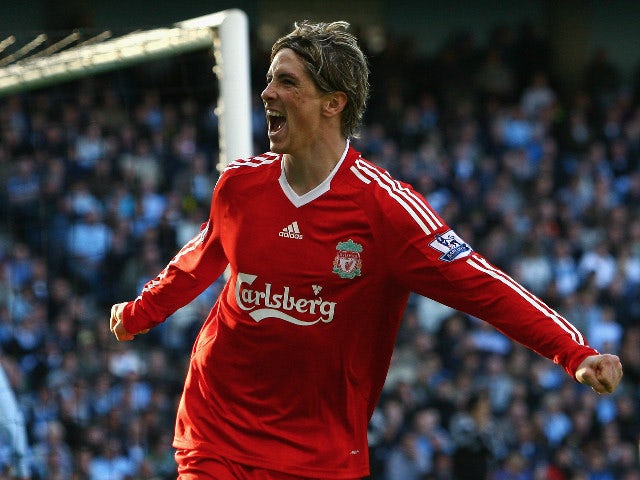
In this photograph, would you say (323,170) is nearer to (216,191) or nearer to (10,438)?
(216,191)

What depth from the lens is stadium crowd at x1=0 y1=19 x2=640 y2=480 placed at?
927 cm

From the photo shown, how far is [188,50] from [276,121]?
1.96 metres

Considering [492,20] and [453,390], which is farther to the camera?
[492,20]

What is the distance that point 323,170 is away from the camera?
12.5 feet

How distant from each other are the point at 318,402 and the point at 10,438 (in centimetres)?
296

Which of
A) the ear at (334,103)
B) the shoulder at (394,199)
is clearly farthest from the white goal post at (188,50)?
the shoulder at (394,199)

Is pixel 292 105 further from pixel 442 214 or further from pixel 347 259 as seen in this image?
pixel 442 214

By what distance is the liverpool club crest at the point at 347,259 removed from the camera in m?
3.72

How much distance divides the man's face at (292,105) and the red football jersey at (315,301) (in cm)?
12

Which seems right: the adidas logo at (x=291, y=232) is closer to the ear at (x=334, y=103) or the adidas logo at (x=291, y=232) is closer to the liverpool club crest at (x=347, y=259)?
the liverpool club crest at (x=347, y=259)

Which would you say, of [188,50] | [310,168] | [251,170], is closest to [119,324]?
[251,170]

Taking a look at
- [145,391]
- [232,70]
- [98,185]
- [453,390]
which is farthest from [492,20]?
[232,70]

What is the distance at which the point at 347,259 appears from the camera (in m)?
3.72

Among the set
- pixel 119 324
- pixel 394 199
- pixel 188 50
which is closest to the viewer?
pixel 394 199
